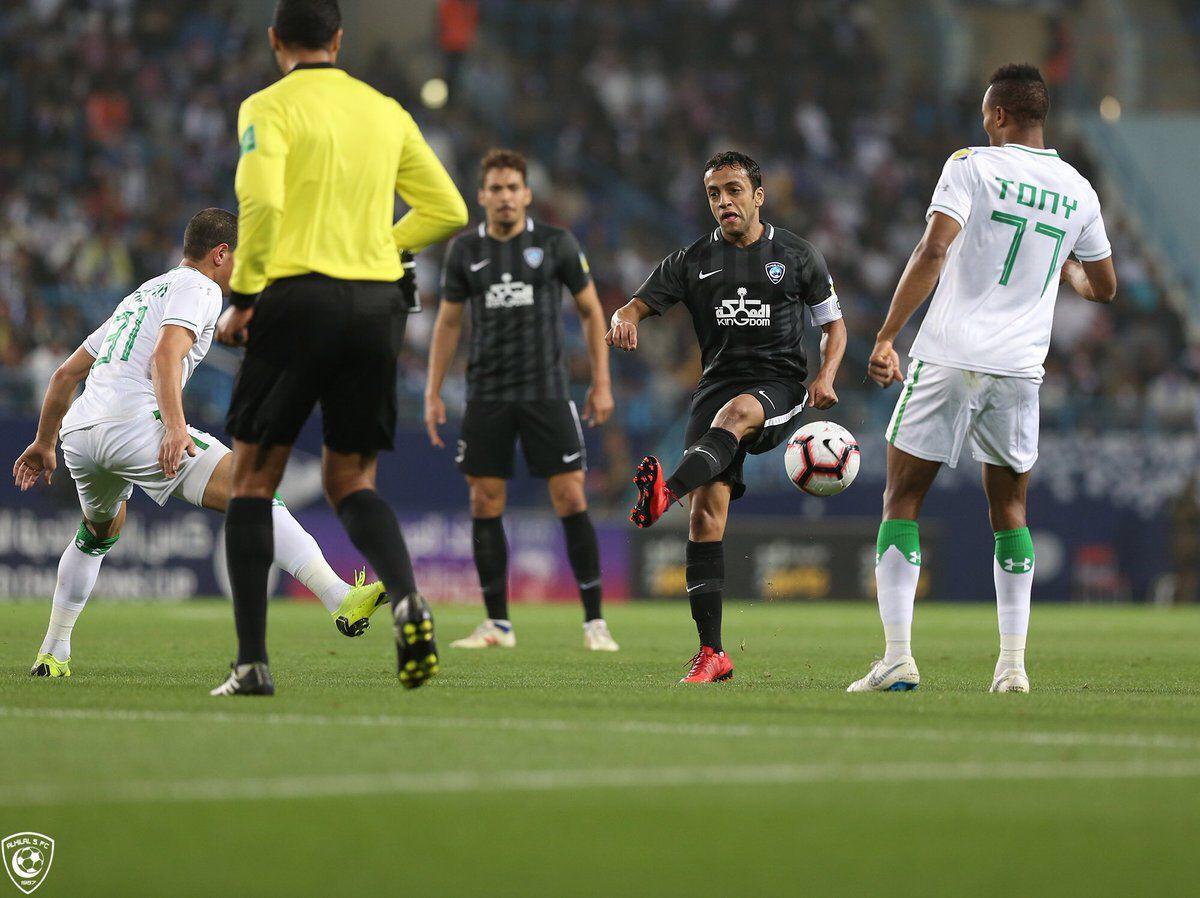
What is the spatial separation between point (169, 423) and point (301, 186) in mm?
1223

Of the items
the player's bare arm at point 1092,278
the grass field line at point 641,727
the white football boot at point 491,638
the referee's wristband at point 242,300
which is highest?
the player's bare arm at point 1092,278

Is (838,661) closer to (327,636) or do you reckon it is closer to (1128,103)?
(327,636)

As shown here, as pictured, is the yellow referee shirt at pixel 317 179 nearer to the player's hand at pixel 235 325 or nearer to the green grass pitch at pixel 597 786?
the player's hand at pixel 235 325

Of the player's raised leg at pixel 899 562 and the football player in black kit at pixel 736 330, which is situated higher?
the football player in black kit at pixel 736 330

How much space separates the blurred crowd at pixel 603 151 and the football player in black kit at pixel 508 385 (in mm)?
7488

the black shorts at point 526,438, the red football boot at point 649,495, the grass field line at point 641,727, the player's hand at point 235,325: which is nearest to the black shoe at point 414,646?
the grass field line at point 641,727

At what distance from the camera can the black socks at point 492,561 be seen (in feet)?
32.9

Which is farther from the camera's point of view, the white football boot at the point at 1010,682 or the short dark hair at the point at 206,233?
the short dark hair at the point at 206,233

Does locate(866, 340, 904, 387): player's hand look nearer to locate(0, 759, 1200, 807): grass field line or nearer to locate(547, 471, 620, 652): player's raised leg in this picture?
locate(0, 759, 1200, 807): grass field line

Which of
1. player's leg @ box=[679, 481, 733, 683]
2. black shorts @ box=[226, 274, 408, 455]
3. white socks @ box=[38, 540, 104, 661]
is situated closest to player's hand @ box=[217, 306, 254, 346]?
black shorts @ box=[226, 274, 408, 455]

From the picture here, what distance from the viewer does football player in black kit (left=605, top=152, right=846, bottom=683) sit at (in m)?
7.41

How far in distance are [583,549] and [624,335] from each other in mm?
2740

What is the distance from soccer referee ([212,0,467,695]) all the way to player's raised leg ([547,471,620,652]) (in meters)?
3.93

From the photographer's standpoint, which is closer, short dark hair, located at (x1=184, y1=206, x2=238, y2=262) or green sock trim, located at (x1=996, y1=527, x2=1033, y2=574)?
green sock trim, located at (x1=996, y1=527, x2=1033, y2=574)
